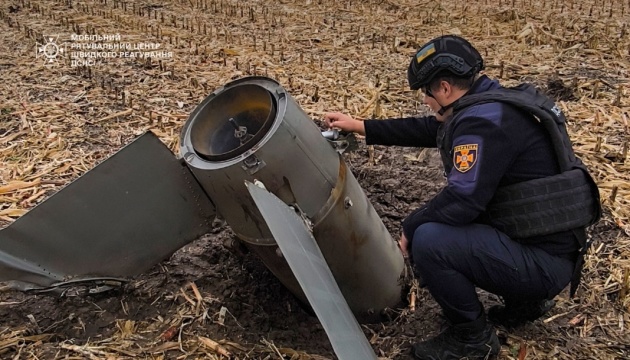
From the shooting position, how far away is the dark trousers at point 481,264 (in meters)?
2.87

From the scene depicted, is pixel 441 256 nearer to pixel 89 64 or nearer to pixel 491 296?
pixel 491 296

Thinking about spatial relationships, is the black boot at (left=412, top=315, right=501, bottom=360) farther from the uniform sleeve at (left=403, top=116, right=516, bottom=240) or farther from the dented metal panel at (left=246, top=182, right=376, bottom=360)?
the dented metal panel at (left=246, top=182, right=376, bottom=360)

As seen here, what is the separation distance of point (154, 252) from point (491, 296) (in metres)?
1.92

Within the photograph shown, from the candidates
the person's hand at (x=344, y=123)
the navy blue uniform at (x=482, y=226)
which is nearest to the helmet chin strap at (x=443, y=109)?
the navy blue uniform at (x=482, y=226)

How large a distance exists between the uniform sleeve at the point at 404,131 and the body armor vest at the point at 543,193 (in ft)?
1.76

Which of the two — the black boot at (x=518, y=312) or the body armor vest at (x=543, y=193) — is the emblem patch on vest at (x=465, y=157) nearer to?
the body armor vest at (x=543, y=193)

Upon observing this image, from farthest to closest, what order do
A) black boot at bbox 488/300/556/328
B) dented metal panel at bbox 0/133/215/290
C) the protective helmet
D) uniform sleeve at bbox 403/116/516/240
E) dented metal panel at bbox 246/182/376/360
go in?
black boot at bbox 488/300/556/328
dented metal panel at bbox 0/133/215/290
the protective helmet
uniform sleeve at bbox 403/116/516/240
dented metal panel at bbox 246/182/376/360

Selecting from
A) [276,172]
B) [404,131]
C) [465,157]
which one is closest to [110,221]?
[276,172]

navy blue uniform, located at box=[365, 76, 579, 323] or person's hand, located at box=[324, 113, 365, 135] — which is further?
person's hand, located at box=[324, 113, 365, 135]

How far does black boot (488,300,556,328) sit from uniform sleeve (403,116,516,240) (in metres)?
0.77

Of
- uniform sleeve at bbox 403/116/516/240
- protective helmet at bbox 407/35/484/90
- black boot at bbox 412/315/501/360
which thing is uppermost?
protective helmet at bbox 407/35/484/90

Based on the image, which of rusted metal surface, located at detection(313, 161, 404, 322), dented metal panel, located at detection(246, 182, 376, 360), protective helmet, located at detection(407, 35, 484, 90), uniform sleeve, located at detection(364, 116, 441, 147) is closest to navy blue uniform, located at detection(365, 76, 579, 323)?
protective helmet, located at detection(407, 35, 484, 90)

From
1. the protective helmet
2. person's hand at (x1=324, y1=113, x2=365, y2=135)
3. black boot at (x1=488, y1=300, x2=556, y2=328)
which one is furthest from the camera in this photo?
person's hand at (x1=324, y1=113, x2=365, y2=135)

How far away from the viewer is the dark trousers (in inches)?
113
